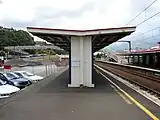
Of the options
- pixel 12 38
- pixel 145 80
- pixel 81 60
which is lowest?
pixel 145 80

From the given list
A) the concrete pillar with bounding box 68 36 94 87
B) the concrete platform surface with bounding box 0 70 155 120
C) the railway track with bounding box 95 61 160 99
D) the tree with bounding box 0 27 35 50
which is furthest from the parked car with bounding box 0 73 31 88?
the tree with bounding box 0 27 35 50

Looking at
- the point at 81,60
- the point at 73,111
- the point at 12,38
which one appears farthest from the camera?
the point at 12,38

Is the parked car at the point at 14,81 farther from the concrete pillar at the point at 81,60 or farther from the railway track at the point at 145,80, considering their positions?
the railway track at the point at 145,80

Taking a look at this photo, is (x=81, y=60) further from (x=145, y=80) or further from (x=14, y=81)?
(x=14, y=81)

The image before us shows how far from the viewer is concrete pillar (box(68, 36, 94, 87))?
17750mm

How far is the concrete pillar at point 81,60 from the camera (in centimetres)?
1775

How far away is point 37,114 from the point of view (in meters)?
8.72

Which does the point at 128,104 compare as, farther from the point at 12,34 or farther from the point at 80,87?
the point at 12,34

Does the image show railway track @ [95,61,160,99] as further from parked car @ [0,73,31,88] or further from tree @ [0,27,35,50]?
tree @ [0,27,35,50]

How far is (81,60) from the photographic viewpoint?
17906 millimetres

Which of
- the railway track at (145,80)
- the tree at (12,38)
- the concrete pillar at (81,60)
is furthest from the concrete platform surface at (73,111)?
the tree at (12,38)

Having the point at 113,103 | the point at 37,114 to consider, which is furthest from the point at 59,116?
the point at 113,103

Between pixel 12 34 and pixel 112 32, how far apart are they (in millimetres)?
114961

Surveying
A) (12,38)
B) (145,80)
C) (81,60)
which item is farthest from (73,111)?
(12,38)
